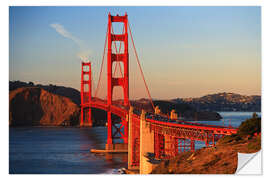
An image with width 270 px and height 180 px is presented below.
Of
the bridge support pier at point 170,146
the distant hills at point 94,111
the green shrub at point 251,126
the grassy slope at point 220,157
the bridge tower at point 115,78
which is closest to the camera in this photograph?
the grassy slope at point 220,157

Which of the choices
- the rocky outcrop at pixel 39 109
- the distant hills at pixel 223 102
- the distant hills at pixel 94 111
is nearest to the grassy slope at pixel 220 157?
the distant hills at pixel 94 111

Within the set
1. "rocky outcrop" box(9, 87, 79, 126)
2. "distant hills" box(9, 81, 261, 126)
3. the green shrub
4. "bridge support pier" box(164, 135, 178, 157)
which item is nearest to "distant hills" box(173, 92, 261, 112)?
"distant hills" box(9, 81, 261, 126)

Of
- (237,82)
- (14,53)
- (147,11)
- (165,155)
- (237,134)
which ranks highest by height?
(147,11)

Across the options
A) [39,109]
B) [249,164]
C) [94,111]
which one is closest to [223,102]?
[249,164]

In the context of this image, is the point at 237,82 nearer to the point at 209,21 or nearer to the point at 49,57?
the point at 209,21

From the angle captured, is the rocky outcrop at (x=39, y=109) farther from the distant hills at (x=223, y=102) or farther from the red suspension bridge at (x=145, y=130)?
the distant hills at (x=223, y=102)

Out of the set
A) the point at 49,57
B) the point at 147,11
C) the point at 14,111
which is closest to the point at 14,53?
the point at 49,57
